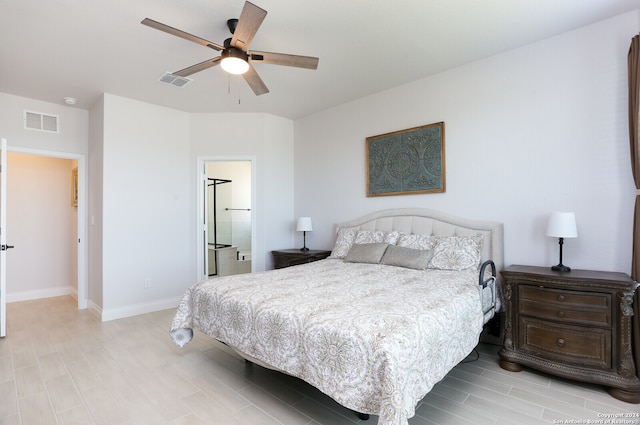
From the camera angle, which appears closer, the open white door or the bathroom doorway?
the open white door

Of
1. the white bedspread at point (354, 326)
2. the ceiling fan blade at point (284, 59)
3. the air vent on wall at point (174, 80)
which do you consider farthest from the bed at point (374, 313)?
the air vent on wall at point (174, 80)

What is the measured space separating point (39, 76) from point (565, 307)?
5369 millimetres

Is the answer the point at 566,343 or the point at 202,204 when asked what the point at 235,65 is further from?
the point at 566,343

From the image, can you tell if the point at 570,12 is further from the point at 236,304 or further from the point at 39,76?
the point at 39,76

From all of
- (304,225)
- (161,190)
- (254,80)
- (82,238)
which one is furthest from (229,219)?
(254,80)

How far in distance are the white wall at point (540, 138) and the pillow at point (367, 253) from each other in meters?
0.71

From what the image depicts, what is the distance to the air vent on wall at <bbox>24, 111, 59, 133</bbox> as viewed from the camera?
13.8 ft

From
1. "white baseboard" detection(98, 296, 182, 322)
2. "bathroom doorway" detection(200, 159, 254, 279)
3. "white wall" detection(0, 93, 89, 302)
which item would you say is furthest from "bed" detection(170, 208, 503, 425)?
"white wall" detection(0, 93, 89, 302)

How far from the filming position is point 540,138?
3.01 m

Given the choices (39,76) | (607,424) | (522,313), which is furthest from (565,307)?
(39,76)

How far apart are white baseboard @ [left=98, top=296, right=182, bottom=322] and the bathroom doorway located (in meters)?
1.35

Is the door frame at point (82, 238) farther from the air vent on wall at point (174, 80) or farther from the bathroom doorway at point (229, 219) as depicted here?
the air vent on wall at point (174, 80)

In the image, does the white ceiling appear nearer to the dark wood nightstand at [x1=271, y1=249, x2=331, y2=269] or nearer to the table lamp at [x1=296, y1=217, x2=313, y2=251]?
the table lamp at [x1=296, y1=217, x2=313, y2=251]

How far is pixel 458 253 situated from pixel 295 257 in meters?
2.12
